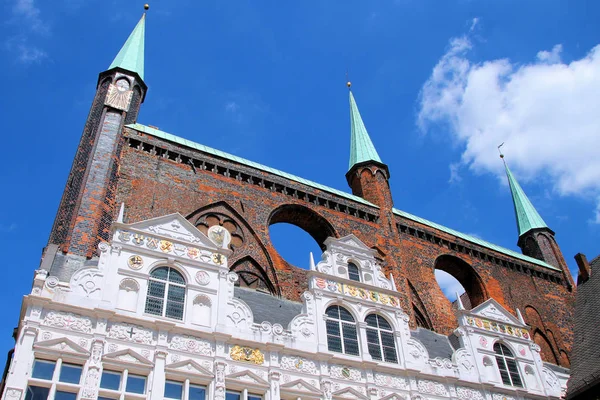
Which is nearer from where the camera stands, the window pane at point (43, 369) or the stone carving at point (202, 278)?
the window pane at point (43, 369)

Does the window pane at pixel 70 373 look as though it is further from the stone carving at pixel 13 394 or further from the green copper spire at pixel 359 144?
the green copper spire at pixel 359 144

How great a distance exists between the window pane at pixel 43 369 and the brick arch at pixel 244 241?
363 inches

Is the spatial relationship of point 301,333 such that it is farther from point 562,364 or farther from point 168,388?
point 562,364

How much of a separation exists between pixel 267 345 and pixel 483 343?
25.2ft

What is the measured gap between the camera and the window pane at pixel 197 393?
14.0 meters

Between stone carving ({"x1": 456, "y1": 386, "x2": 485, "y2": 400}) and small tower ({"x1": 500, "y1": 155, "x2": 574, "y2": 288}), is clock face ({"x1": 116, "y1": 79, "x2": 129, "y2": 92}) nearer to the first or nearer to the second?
stone carving ({"x1": 456, "y1": 386, "x2": 485, "y2": 400})

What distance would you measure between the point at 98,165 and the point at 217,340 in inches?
329

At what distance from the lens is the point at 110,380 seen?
13.5 m

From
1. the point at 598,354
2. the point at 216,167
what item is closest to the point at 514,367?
the point at 598,354

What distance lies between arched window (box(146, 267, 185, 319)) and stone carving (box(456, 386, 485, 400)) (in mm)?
8145

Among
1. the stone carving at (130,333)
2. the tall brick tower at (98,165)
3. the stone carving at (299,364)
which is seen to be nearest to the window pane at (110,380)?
the stone carving at (130,333)

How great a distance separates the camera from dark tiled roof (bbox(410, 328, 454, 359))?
1961 cm

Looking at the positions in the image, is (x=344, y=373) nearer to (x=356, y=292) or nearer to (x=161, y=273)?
(x=356, y=292)

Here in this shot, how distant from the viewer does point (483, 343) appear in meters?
19.5
